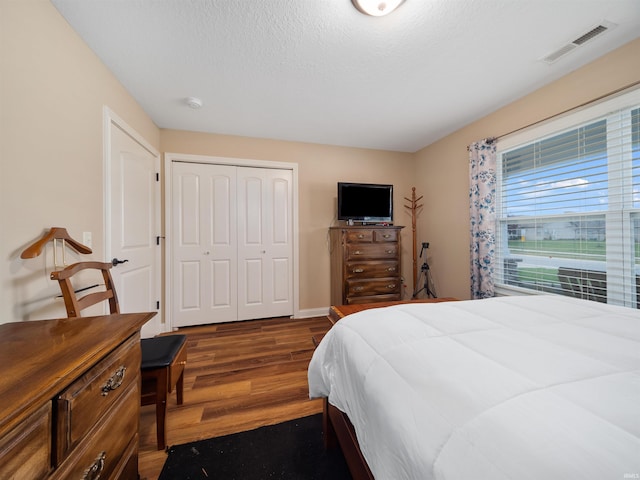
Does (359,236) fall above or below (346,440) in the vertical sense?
above

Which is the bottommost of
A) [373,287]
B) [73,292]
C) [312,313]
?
[312,313]

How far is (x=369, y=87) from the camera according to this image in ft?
6.86

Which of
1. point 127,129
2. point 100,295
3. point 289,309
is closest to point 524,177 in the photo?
point 289,309

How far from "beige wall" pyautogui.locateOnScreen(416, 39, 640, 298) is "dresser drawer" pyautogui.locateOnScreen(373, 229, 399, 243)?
28.8 inches

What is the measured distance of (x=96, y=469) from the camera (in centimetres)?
74

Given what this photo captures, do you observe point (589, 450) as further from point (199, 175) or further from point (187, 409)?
point (199, 175)

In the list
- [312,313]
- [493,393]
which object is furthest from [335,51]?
[312,313]

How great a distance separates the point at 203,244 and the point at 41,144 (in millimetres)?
1832

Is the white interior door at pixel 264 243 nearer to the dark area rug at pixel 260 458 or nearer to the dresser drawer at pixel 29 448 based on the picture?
the dark area rug at pixel 260 458

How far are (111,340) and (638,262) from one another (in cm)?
301

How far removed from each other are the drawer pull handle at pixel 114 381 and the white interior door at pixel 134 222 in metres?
1.37

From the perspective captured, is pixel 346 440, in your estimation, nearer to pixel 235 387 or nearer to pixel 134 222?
pixel 235 387

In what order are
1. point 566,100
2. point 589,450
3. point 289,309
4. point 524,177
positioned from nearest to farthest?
point 589,450, point 566,100, point 524,177, point 289,309

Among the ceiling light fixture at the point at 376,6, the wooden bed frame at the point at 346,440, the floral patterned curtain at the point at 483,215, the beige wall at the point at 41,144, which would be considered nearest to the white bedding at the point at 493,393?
the wooden bed frame at the point at 346,440
